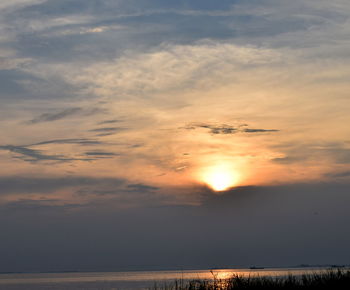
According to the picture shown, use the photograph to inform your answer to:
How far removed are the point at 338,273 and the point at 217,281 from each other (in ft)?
23.3

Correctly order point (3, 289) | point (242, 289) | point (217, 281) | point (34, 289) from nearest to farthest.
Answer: point (242, 289)
point (217, 281)
point (34, 289)
point (3, 289)

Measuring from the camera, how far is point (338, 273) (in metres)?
29.7

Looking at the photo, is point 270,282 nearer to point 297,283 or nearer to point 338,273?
point 297,283

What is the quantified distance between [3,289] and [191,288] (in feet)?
348

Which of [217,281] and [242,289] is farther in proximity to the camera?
[217,281]

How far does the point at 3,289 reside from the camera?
121 m

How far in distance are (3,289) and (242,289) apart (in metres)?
107

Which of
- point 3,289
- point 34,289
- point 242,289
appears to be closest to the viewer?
point 242,289

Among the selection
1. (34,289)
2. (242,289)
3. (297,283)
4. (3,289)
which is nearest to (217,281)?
(242,289)

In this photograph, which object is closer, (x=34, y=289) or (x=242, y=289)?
(x=242, y=289)

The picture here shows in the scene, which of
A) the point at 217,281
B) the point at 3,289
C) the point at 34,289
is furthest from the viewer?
the point at 3,289

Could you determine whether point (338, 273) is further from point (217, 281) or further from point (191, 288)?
point (191, 288)

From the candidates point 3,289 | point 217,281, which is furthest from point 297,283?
point 3,289

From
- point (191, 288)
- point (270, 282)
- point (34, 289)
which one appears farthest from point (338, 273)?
point (34, 289)
